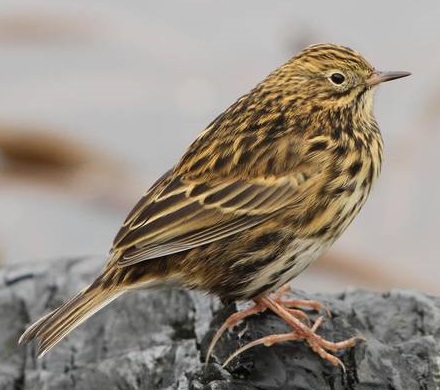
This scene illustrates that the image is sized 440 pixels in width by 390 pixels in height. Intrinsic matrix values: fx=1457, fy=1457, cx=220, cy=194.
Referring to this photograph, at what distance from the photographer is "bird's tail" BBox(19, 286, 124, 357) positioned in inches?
272

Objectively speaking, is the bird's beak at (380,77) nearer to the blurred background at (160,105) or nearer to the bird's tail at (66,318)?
the bird's tail at (66,318)

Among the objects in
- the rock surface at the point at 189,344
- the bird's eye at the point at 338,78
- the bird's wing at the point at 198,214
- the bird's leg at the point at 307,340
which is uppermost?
the bird's eye at the point at 338,78

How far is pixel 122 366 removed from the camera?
23.6ft

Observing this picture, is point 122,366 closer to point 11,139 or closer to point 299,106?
point 299,106

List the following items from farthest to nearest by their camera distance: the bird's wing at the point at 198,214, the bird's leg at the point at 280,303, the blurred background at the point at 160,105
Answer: the blurred background at the point at 160,105 < the bird's leg at the point at 280,303 < the bird's wing at the point at 198,214

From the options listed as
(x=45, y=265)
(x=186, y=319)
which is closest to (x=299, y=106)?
(x=186, y=319)

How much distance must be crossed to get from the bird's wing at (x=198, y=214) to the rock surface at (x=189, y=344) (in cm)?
52

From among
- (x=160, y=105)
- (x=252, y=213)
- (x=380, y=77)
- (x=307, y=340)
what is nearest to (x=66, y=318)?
(x=252, y=213)

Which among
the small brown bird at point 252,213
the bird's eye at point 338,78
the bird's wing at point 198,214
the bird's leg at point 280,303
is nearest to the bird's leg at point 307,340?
the small brown bird at point 252,213

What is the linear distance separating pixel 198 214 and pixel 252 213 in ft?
0.86

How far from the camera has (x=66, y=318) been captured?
6.98 metres

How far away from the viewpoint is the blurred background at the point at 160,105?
412 inches

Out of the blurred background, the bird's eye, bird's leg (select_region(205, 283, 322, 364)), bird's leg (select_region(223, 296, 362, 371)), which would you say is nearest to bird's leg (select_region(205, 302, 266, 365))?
bird's leg (select_region(205, 283, 322, 364))

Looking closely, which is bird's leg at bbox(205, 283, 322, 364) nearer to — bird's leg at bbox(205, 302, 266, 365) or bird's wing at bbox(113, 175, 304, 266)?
bird's leg at bbox(205, 302, 266, 365)
